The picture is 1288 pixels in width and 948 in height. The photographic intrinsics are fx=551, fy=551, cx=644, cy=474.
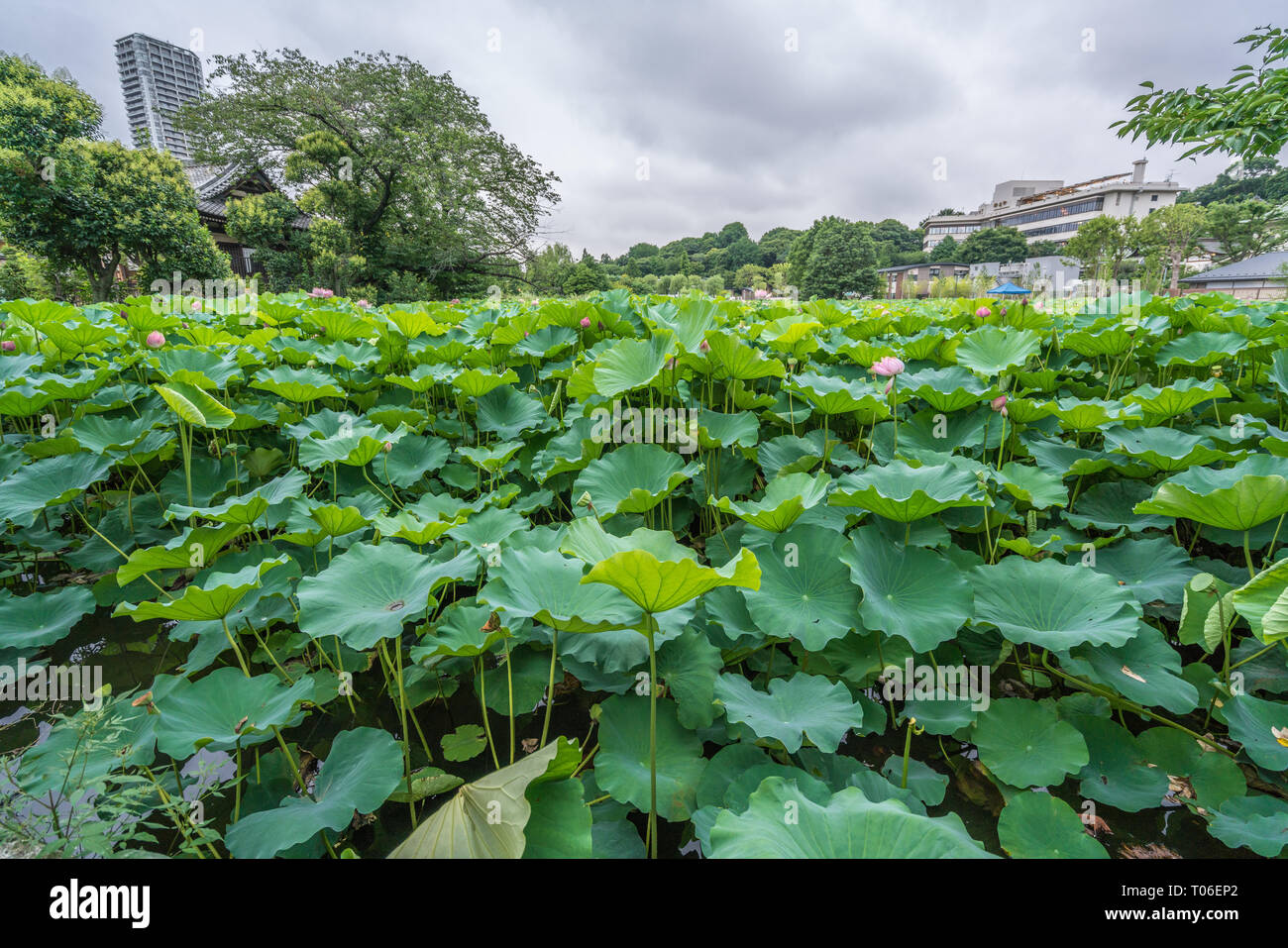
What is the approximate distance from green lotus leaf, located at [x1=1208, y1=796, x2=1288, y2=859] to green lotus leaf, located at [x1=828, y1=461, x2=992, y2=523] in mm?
629

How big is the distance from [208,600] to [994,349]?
88.9 inches

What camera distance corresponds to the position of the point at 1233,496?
1.03m

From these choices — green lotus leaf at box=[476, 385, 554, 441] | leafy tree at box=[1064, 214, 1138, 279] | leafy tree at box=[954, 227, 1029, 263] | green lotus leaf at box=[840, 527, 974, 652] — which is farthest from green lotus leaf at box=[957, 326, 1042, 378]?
leafy tree at box=[954, 227, 1029, 263]

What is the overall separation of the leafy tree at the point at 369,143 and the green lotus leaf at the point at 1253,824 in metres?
17.6

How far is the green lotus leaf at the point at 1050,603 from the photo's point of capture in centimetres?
101

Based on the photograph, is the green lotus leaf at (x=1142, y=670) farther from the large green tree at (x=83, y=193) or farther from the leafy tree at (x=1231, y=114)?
the large green tree at (x=83, y=193)

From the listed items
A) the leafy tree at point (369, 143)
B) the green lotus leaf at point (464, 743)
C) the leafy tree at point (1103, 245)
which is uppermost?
the leafy tree at point (1103, 245)

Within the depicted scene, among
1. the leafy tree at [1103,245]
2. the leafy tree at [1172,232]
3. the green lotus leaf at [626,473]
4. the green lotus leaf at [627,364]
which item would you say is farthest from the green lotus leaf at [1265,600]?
the leafy tree at [1172,232]

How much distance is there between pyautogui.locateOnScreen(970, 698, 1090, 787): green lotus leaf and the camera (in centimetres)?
99

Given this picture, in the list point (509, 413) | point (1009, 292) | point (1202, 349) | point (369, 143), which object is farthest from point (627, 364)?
point (369, 143)

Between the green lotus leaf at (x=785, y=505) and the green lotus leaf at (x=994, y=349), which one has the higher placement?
the green lotus leaf at (x=994, y=349)

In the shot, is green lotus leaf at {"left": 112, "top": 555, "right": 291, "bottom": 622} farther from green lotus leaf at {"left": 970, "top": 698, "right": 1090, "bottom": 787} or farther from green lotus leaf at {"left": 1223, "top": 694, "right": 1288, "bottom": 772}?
green lotus leaf at {"left": 1223, "top": 694, "right": 1288, "bottom": 772}
